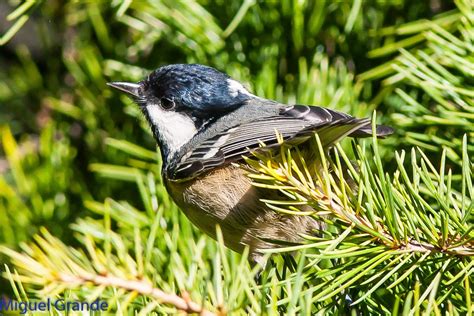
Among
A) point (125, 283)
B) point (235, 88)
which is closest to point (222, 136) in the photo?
point (235, 88)

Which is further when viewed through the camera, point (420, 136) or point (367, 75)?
point (367, 75)

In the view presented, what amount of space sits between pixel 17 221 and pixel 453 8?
1179mm

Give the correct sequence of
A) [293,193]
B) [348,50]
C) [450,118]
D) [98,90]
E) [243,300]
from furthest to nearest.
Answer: [98,90] < [348,50] < [450,118] < [293,193] < [243,300]

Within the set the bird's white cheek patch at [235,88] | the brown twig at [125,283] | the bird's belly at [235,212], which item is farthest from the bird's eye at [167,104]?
the brown twig at [125,283]

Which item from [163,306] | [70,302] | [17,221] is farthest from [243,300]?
[17,221]

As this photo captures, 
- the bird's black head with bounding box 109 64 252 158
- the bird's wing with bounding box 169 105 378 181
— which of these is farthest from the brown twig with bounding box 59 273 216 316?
the bird's black head with bounding box 109 64 252 158

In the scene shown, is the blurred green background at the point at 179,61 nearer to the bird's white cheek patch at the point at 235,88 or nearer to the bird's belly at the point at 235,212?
the bird's white cheek patch at the point at 235,88

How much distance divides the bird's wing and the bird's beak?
8.9 inches

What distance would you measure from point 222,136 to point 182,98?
0.90ft

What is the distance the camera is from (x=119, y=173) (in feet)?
5.49

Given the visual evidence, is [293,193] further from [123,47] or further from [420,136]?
[123,47]

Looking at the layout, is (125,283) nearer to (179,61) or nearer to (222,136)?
(222,136)

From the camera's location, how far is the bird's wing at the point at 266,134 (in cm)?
117

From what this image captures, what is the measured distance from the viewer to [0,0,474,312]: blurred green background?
1.62m
